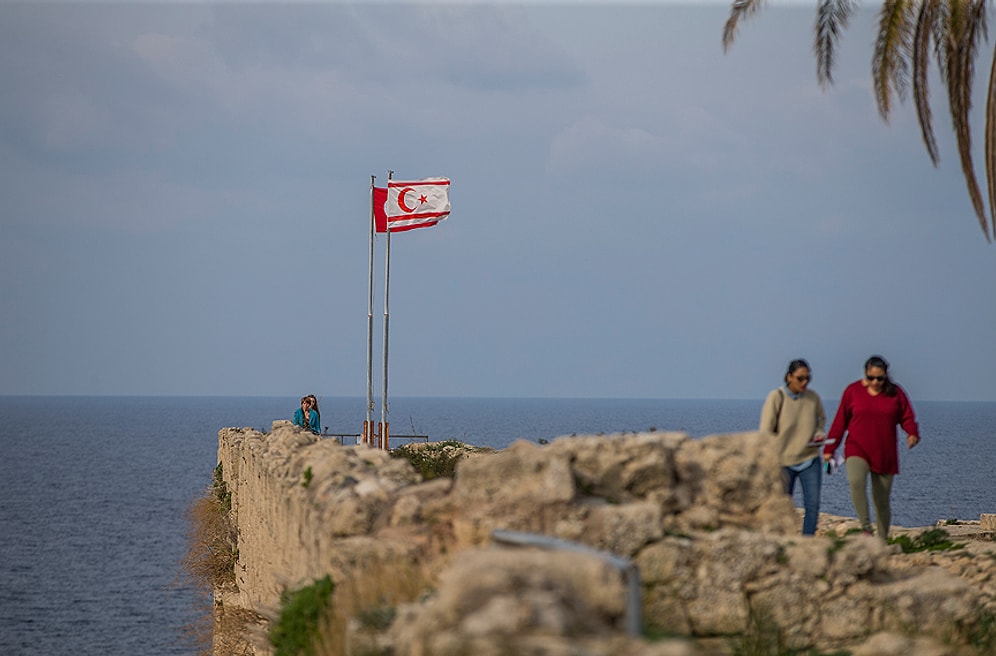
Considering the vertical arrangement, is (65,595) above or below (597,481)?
below

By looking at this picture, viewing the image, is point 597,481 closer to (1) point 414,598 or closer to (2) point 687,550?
(2) point 687,550

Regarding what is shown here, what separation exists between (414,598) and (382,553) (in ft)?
2.15

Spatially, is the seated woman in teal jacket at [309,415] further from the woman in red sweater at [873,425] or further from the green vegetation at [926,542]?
the woman in red sweater at [873,425]

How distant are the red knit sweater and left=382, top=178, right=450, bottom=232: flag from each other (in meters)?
13.4

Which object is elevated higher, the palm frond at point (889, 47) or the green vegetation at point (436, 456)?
the palm frond at point (889, 47)

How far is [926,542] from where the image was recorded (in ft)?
41.6

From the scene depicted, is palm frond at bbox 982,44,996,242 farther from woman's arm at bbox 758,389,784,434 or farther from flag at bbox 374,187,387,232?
flag at bbox 374,187,387,232

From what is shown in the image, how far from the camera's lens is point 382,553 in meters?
7.05

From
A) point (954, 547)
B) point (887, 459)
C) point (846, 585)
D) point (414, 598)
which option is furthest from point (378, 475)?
point (954, 547)

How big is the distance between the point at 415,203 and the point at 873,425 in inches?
556

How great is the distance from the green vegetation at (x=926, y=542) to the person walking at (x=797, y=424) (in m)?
2.83

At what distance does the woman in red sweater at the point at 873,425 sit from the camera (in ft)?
34.8

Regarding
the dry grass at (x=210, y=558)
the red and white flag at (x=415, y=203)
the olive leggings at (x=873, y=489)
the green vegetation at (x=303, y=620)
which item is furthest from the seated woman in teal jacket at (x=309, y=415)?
the green vegetation at (x=303, y=620)

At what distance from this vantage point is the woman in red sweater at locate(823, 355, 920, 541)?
10609 mm
